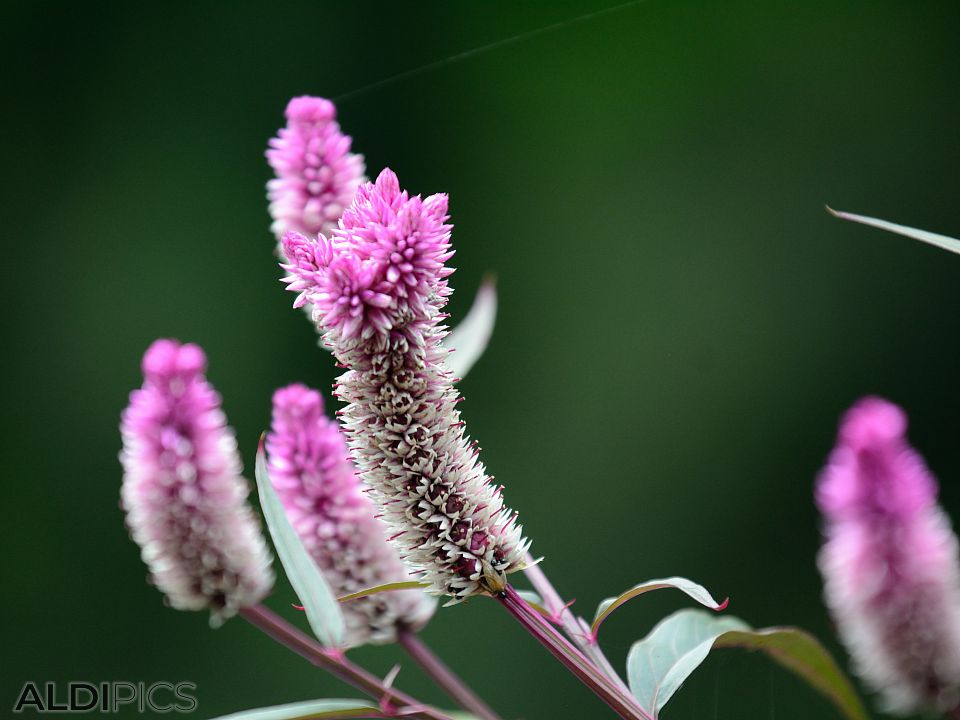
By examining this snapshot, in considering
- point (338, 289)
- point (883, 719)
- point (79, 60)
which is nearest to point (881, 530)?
point (338, 289)

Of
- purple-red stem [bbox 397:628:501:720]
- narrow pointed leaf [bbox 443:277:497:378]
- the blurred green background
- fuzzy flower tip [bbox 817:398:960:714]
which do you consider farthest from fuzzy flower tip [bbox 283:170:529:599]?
the blurred green background

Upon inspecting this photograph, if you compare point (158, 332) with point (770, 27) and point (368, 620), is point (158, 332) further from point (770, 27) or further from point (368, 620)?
point (368, 620)

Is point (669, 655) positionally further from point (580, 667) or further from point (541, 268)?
point (541, 268)

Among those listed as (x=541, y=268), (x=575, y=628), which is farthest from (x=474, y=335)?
(x=541, y=268)

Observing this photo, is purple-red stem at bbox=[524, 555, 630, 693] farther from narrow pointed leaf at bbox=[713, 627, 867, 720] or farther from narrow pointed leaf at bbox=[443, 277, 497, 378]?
narrow pointed leaf at bbox=[443, 277, 497, 378]

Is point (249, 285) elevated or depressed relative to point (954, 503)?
elevated
